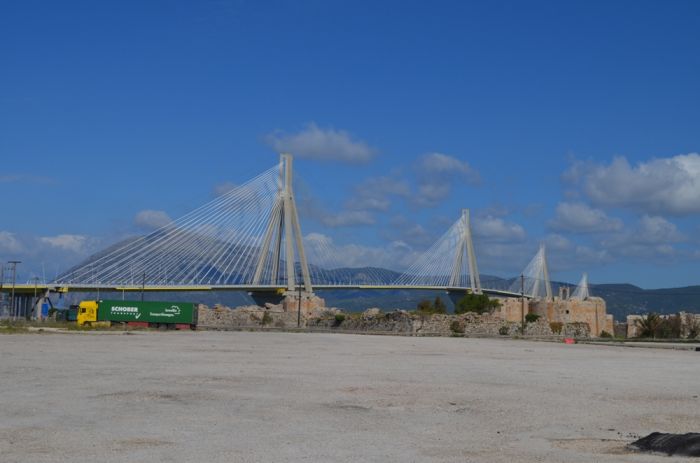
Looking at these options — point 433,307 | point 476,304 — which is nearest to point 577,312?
point 476,304

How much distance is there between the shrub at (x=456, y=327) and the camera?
52.6 meters

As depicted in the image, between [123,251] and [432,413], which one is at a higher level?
[123,251]

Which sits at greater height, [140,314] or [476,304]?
[476,304]

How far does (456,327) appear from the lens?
52.9 m

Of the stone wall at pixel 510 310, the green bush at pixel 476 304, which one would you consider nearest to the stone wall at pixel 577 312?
the stone wall at pixel 510 310

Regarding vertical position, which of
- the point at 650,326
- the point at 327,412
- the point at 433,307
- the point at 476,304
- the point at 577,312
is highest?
the point at 476,304

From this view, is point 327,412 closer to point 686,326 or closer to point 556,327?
point 556,327

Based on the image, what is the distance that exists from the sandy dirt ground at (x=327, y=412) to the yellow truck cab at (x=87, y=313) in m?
36.1

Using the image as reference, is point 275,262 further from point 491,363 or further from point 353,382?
point 353,382

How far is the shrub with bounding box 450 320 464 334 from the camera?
2072 inches

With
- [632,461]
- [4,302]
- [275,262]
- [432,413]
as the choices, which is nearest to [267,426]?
[432,413]

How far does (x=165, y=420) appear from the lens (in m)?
9.39

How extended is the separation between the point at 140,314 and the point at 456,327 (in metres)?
20.1

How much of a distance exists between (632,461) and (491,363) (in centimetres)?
1356
